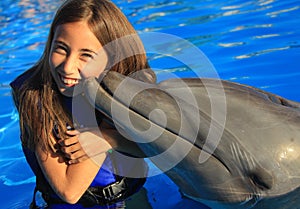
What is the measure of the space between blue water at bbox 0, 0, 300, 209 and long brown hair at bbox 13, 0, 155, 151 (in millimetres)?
1231

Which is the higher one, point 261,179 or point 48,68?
point 48,68

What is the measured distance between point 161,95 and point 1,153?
380cm

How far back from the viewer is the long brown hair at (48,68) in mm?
3531

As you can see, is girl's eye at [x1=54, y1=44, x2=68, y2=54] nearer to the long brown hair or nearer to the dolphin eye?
the long brown hair

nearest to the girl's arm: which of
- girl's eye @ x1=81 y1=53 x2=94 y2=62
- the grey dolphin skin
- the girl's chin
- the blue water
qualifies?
the girl's chin

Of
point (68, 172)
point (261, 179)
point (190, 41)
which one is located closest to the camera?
point (261, 179)

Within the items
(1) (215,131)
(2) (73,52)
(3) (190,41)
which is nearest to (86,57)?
(2) (73,52)

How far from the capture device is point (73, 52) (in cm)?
342

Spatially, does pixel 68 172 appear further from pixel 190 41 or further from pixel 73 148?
pixel 190 41

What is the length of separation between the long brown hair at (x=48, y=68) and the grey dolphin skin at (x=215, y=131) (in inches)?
21.9

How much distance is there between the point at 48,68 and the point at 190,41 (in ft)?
21.0

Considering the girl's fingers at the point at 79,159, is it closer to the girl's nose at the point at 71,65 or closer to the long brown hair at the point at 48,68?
the long brown hair at the point at 48,68

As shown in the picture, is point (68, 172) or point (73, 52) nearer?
point (73, 52)

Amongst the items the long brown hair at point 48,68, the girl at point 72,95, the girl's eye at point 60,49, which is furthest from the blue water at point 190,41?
the girl's eye at point 60,49
